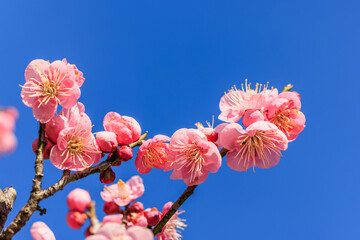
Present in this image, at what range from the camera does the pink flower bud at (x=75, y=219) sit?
1.56m

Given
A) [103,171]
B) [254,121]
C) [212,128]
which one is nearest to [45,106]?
[103,171]

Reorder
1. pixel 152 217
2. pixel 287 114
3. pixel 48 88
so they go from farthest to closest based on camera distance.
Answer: pixel 287 114
pixel 48 88
pixel 152 217

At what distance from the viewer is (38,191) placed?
2008 mm

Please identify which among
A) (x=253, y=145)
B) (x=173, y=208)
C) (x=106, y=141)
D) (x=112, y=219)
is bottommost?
(x=112, y=219)

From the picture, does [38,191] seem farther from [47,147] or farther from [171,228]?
[171,228]

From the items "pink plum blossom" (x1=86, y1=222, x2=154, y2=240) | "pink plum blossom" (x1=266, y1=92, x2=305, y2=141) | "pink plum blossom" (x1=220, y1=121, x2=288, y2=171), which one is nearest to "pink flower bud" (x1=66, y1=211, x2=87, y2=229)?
"pink plum blossom" (x1=86, y1=222, x2=154, y2=240)

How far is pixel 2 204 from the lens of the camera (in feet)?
6.95

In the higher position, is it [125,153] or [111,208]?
[125,153]

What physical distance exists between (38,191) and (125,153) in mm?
541

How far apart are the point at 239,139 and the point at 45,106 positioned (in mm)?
1223

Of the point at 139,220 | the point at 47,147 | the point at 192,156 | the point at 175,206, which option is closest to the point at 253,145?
the point at 192,156

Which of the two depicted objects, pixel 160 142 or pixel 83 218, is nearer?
pixel 83 218

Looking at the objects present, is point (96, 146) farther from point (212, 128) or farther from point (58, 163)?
point (212, 128)

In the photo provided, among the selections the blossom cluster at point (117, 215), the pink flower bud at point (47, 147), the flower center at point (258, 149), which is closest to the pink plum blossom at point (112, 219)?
the blossom cluster at point (117, 215)
